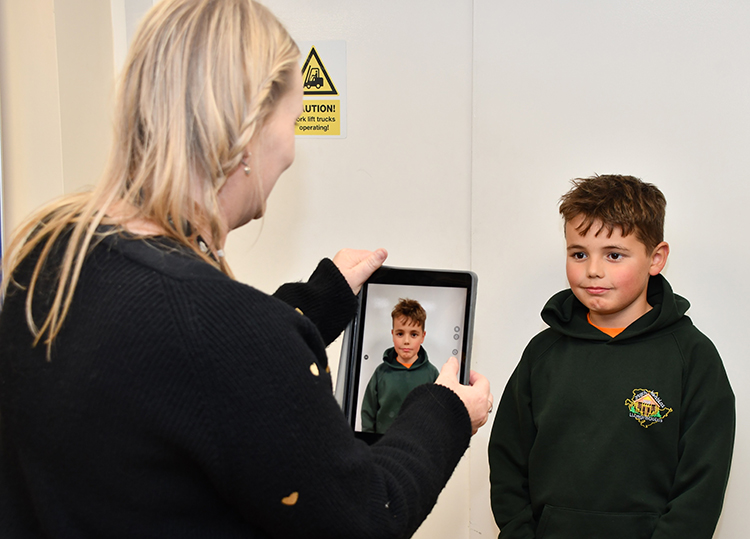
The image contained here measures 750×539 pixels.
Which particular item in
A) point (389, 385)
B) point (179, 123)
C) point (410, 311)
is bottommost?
point (389, 385)

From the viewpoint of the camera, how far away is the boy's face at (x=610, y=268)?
124 cm

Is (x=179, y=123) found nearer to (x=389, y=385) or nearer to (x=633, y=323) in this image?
(x=389, y=385)

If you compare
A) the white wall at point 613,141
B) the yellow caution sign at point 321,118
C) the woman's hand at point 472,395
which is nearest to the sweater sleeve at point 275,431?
the woman's hand at point 472,395

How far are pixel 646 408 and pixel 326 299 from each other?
0.68 metres

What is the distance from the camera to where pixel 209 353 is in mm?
543

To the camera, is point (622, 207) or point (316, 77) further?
point (316, 77)

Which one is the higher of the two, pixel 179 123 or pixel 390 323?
pixel 179 123

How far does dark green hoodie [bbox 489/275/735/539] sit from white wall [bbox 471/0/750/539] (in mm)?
177

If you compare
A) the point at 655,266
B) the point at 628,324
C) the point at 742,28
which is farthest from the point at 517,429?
the point at 742,28

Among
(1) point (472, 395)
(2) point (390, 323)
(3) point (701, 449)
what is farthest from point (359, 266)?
(3) point (701, 449)

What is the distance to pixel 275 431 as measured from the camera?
561 millimetres

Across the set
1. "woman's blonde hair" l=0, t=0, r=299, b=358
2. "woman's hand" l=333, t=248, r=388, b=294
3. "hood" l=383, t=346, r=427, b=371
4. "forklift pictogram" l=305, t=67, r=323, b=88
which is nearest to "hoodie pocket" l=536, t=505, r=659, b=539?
"hood" l=383, t=346, r=427, b=371

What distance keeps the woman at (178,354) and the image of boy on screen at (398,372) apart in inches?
15.5

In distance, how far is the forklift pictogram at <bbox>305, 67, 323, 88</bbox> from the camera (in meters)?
1.68
